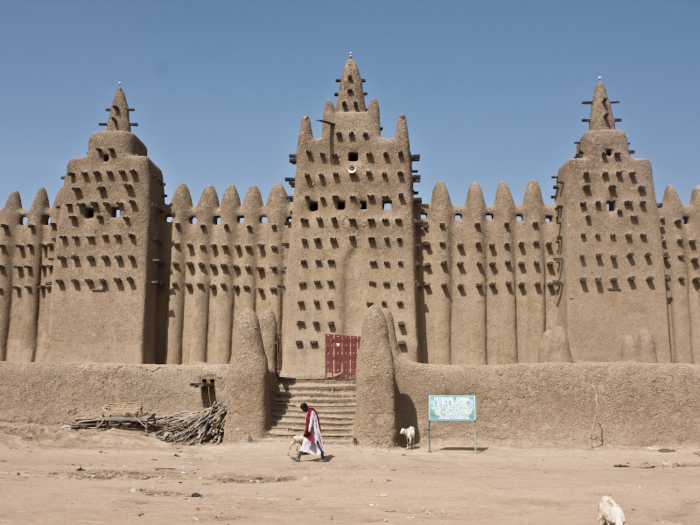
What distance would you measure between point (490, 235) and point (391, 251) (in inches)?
151

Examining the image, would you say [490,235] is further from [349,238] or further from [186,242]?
[186,242]

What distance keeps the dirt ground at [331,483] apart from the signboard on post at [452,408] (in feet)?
2.52

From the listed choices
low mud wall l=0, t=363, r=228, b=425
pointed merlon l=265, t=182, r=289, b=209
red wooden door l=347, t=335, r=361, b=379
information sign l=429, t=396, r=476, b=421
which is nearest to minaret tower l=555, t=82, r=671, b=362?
red wooden door l=347, t=335, r=361, b=379

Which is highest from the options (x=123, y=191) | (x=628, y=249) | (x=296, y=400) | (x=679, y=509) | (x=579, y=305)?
(x=123, y=191)

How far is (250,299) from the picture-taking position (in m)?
27.6

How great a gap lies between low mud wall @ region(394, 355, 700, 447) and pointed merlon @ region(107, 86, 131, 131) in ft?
55.3

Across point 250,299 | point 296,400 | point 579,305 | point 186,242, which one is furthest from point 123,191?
point 579,305

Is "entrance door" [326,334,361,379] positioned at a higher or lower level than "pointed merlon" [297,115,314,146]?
lower

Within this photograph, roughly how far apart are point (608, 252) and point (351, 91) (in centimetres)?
1137

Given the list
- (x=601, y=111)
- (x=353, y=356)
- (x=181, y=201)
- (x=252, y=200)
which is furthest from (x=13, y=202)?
(x=601, y=111)

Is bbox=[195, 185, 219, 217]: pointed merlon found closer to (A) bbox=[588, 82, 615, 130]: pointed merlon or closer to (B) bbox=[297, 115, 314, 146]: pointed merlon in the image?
(B) bbox=[297, 115, 314, 146]: pointed merlon

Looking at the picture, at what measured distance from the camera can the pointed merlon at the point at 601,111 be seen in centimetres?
2759

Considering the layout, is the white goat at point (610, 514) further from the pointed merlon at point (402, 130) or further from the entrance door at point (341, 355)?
the pointed merlon at point (402, 130)

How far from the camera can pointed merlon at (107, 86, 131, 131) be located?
94.6 ft
